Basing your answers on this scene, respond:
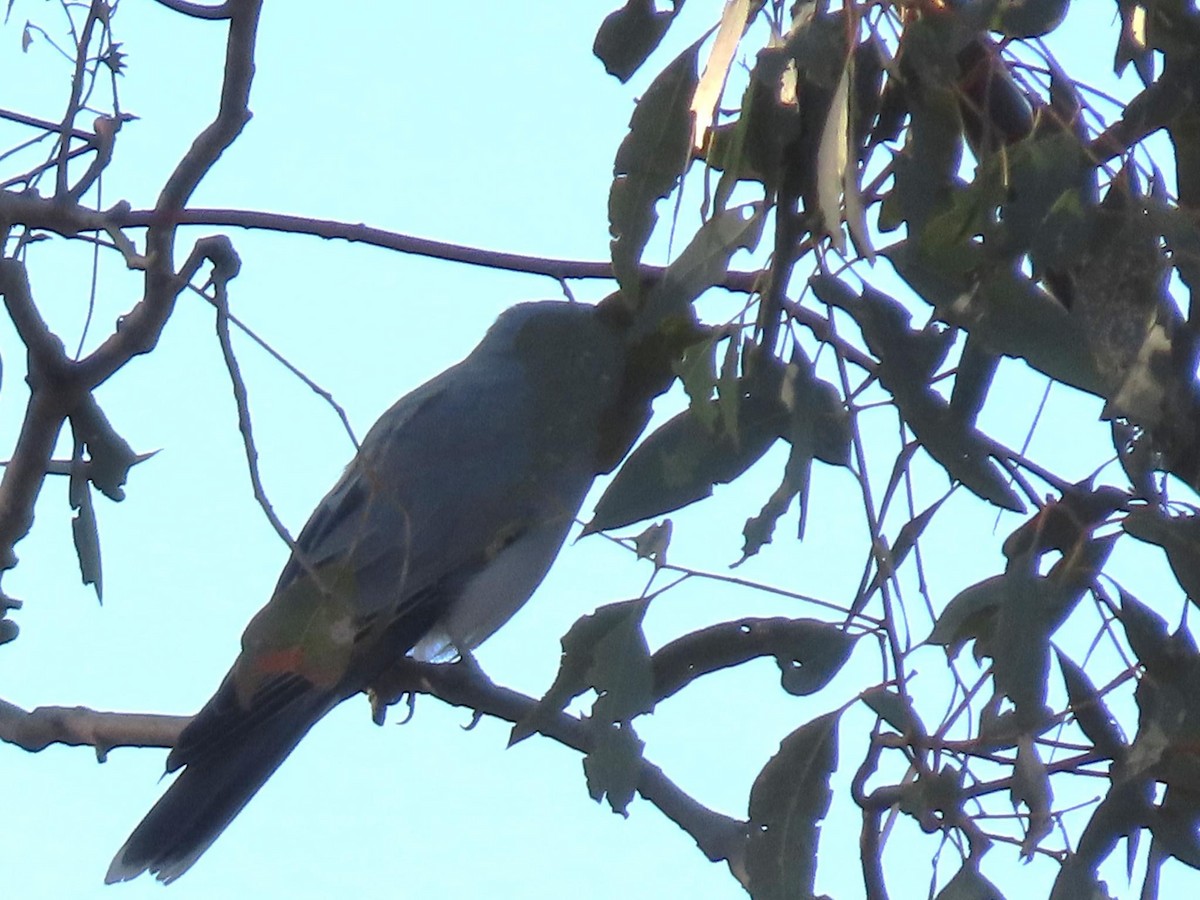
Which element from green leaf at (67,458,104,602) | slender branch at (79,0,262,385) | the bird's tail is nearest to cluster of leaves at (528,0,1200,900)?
slender branch at (79,0,262,385)

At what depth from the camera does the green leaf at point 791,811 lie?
138 centimetres

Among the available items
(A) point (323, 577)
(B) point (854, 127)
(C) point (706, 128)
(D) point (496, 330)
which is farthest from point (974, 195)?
(D) point (496, 330)

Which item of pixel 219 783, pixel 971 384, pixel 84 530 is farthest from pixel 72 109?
pixel 219 783

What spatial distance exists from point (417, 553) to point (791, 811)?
1348 mm

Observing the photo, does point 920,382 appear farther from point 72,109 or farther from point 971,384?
point 72,109

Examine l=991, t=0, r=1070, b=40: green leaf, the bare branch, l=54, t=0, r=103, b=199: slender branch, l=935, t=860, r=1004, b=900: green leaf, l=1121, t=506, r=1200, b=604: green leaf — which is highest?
l=54, t=0, r=103, b=199: slender branch

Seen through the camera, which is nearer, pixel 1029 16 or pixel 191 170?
pixel 1029 16

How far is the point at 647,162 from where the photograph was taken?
1.27 metres

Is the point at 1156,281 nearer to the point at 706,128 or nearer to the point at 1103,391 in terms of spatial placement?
the point at 1103,391

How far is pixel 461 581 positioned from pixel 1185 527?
1.64 metres

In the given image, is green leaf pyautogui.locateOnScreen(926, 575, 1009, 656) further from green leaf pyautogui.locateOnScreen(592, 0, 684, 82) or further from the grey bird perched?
green leaf pyautogui.locateOnScreen(592, 0, 684, 82)

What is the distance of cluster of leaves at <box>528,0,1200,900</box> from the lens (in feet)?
3.75

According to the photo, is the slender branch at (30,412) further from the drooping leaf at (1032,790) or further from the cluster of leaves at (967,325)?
the drooping leaf at (1032,790)

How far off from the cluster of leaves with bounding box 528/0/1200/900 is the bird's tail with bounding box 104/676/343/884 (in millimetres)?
1176
